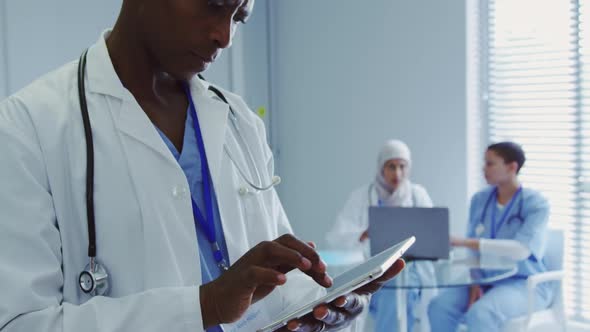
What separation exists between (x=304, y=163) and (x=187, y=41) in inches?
159

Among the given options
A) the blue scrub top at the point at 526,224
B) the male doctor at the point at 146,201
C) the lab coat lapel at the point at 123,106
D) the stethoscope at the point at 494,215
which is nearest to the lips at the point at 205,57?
the male doctor at the point at 146,201

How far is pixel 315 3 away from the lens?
197 inches

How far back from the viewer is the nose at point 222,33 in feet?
3.63

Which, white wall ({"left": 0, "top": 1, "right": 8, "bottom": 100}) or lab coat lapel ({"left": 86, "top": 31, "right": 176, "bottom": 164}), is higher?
white wall ({"left": 0, "top": 1, "right": 8, "bottom": 100})

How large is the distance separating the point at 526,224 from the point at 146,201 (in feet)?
9.53

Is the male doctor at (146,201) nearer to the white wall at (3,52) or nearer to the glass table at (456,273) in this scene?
the glass table at (456,273)

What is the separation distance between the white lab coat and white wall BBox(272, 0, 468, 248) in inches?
129

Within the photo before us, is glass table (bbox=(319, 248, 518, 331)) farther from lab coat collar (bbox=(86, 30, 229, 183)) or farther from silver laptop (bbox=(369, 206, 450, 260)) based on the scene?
lab coat collar (bbox=(86, 30, 229, 183))

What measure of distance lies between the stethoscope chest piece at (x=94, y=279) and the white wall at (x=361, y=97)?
3544 mm

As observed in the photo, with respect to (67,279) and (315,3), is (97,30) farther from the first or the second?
(67,279)

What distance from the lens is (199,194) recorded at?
1.20m

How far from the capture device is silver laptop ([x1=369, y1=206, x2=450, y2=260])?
10.1 ft

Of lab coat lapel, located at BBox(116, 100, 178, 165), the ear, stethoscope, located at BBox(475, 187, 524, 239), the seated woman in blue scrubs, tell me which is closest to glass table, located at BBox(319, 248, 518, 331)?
the seated woman in blue scrubs

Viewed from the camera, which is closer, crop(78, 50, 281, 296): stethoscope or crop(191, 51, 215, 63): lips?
crop(78, 50, 281, 296): stethoscope
